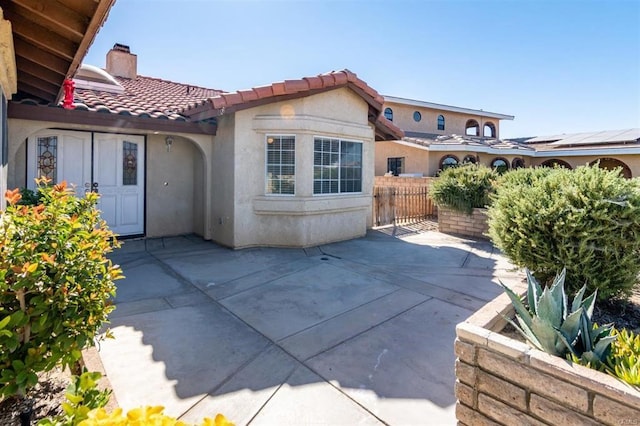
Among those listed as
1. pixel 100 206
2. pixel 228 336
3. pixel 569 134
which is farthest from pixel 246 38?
pixel 569 134

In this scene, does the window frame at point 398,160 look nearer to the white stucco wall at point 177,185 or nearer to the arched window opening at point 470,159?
the arched window opening at point 470,159

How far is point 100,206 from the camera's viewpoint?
32.2 feet

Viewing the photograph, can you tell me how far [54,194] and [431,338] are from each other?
176 inches

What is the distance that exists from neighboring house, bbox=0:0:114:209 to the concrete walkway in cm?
326

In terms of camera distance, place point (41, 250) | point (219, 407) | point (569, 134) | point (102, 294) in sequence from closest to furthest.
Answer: point (41, 250), point (102, 294), point (219, 407), point (569, 134)

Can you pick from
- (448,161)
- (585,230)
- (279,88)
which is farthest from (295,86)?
(448,161)

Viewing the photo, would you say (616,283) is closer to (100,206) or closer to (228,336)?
(228,336)

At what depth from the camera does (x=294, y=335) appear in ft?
15.2

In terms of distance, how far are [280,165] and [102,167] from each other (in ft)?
17.0

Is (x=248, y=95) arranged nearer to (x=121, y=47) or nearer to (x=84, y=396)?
(x=84, y=396)

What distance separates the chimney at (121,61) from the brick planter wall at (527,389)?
15.6 metres

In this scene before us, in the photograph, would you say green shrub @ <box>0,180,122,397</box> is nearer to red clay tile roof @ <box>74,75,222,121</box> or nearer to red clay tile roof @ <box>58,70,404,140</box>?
red clay tile roof @ <box>58,70,404,140</box>

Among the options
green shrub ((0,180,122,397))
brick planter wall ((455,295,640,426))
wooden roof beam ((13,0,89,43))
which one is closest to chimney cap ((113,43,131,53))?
wooden roof beam ((13,0,89,43))

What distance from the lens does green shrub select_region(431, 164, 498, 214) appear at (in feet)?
37.8
